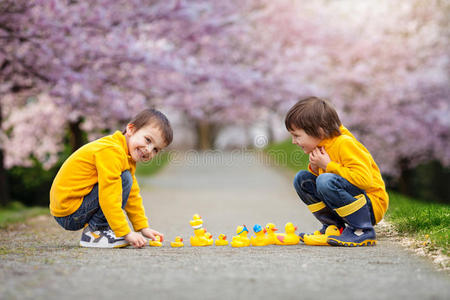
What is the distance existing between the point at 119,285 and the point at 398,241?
2261 mm

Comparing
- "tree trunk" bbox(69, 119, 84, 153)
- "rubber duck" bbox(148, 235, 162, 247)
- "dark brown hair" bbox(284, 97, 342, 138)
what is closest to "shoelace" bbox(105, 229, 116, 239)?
"rubber duck" bbox(148, 235, 162, 247)

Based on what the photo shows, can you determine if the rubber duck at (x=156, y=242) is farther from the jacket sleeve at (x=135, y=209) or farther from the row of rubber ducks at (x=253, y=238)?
the jacket sleeve at (x=135, y=209)

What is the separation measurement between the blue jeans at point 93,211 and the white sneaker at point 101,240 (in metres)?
0.05

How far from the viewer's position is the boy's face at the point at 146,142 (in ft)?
12.2

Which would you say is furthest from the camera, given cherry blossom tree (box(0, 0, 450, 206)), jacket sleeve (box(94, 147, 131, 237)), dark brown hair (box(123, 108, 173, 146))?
cherry blossom tree (box(0, 0, 450, 206))

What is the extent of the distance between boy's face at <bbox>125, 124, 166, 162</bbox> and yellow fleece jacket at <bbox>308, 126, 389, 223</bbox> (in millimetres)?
1167

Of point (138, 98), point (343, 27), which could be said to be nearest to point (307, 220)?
point (138, 98)

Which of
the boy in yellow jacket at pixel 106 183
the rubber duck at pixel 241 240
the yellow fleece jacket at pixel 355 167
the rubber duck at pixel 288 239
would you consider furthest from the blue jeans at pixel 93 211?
the yellow fleece jacket at pixel 355 167

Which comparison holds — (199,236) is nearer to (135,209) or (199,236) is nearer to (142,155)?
(135,209)

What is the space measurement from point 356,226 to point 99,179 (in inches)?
70.3

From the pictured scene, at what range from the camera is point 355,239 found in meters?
3.62

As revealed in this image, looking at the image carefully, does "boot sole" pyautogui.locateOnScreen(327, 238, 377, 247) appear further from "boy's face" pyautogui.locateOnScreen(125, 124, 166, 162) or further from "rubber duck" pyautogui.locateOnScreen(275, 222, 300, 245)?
"boy's face" pyautogui.locateOnScreen(125, 124, 166, 162)

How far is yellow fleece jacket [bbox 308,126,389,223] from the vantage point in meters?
3.56

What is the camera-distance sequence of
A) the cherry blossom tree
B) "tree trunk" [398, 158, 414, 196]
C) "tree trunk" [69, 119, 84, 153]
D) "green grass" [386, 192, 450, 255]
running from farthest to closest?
1. "tree trunk" [398, 158, 414, 196]
2. "tree trunk" [69, 119, 84, 153]
3. the cherry blossom tree
4. "green grass" [386, 192, 450, 255]
